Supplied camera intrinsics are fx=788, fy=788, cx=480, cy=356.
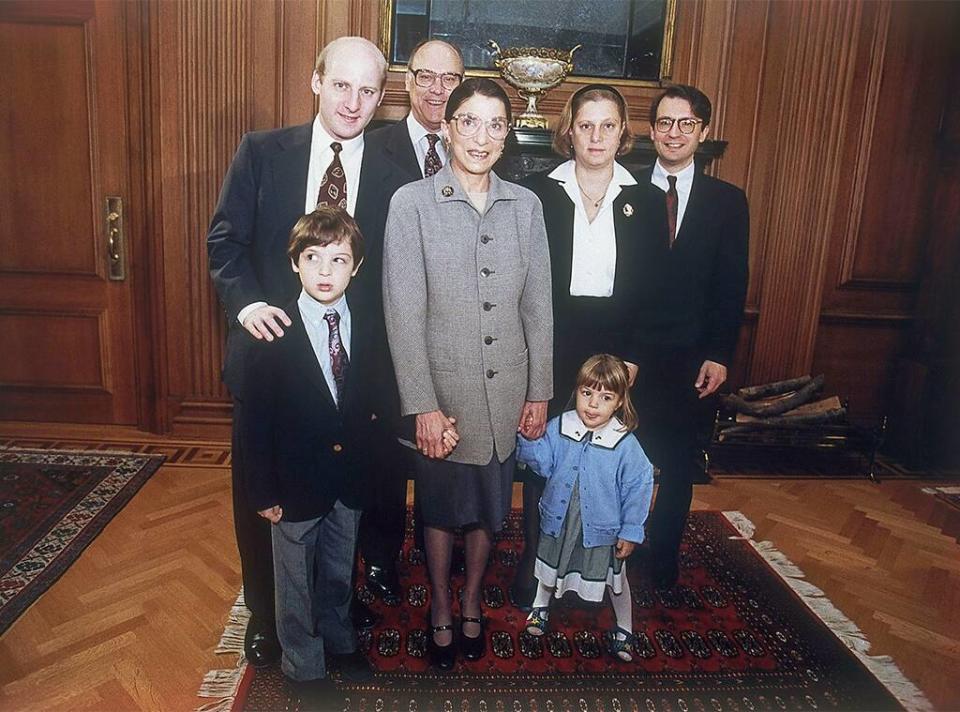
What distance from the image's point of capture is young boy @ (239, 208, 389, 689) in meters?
1.86

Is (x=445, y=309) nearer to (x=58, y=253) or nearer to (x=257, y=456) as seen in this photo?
(x=257, y=456)

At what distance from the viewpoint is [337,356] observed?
194 cm

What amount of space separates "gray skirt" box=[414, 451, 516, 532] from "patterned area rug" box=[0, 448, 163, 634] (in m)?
1.38

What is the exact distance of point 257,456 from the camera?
1885mm

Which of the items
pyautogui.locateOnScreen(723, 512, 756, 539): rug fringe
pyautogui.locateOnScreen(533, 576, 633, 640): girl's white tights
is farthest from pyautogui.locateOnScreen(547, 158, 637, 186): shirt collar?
pyautogui.locateOnScreen(723, 512, 756, 539): rug fringe

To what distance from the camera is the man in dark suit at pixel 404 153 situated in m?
2.56

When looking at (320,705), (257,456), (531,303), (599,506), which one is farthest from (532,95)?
(320,705)

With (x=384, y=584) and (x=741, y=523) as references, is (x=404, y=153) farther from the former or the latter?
(x=741, y=523)

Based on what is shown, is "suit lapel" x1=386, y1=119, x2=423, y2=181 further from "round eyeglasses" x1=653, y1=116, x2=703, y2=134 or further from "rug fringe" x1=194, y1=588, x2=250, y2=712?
"rug fringe" x1=194, y1=588, x2=250, y2=712

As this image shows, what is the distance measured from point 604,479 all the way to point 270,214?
117 centimetres

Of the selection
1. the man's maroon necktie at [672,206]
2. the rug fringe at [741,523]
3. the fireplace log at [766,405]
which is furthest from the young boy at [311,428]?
the fireplace log at [766,405]

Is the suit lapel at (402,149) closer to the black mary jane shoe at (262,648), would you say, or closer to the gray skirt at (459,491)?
the gray skirt at (459,491)

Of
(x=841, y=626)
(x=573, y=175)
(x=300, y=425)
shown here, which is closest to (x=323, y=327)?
(x=300, y=425)

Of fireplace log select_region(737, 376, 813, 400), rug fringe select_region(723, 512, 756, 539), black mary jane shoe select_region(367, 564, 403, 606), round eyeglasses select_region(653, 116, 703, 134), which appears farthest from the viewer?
fireplace log select_region(737, 376, 813, 400)
